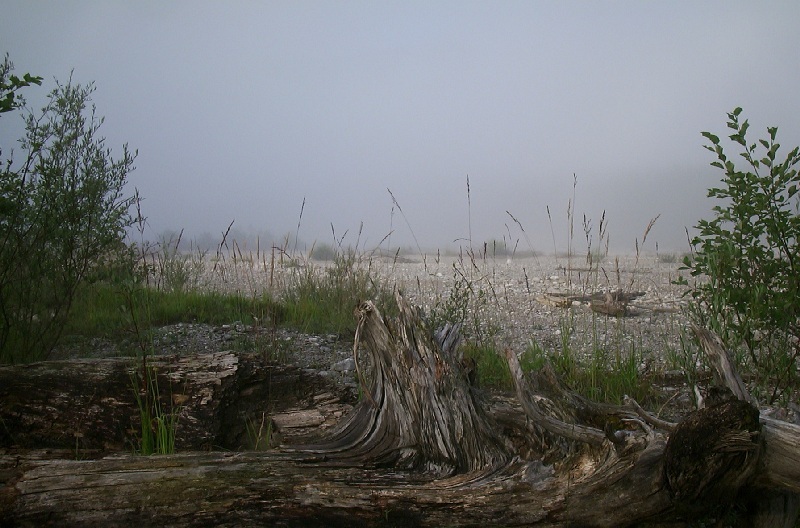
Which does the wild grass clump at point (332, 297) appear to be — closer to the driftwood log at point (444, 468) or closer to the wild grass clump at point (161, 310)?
the wild grass clump at point (161, 310)

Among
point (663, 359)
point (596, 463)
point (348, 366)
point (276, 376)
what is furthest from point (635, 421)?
point (663, 359)

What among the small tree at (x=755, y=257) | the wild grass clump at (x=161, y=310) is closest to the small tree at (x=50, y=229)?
the wild grass clump at (x=161, y=310)

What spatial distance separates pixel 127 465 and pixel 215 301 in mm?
4579

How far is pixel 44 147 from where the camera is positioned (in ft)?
19.2

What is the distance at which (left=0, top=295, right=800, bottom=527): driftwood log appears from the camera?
2.68 meters

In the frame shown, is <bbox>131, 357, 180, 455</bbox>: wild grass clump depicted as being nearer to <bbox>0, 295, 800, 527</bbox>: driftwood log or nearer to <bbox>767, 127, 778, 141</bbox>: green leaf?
<bbox>0, 295, 800, 527</bbox>: driftwood log

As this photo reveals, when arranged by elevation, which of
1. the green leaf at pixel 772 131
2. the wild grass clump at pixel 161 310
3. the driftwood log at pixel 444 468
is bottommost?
the driftwood log at pixel 444 468

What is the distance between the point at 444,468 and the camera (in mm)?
3043

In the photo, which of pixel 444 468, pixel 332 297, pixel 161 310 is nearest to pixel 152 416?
pixel 444 468

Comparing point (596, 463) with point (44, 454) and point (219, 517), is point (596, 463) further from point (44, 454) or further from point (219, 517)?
point (44, 454)

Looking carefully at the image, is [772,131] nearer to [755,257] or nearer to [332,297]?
[755,257]

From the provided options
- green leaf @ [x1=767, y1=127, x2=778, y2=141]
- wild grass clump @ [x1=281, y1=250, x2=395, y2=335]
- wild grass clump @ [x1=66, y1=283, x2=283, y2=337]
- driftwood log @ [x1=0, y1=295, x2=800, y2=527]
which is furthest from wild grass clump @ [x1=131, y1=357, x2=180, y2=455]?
green leaf @ [x1=767, y1=127, x2=778, y2=141]

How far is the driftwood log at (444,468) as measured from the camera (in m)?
2.68

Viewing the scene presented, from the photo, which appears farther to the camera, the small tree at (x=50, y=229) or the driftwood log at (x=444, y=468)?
the small tree at (x=50, y=229)
